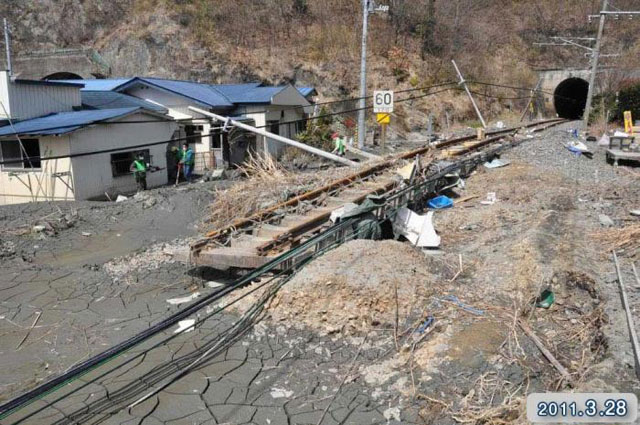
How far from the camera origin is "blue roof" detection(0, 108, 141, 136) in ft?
51.3

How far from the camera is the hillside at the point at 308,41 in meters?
35.1

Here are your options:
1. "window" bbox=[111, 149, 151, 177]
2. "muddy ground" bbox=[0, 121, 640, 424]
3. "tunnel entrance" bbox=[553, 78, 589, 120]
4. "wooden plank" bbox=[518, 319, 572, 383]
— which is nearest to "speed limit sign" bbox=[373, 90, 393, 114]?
"muddy ground" bbox=[0, 121, 640, 424]

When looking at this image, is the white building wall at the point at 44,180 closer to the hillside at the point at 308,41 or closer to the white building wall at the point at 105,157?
the white building wall at the point at 105,157

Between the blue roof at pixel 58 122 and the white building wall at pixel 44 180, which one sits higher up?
the blue roof at pixel 58 122

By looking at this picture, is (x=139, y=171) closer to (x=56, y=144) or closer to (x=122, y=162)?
(x=122, y=162)

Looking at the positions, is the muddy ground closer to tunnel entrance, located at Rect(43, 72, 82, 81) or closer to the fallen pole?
the fallen pole

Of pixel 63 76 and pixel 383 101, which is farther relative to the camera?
pixel 63 76

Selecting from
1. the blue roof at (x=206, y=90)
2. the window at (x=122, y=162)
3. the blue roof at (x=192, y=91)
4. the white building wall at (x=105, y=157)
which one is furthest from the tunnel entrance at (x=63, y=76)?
the window at (x=122, y=162)

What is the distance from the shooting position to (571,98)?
4647 centimetres

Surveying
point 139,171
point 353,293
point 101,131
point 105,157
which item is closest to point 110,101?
point 101,131

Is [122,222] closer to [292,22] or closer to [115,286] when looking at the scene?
[115,286]

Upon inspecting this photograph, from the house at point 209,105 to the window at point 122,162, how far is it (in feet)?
10.2

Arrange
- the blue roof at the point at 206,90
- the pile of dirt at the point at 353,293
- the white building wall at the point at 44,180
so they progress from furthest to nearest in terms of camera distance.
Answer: the blue roof at the point at 206,90 < the white building wall at the point at 44,180 < the pile of dirt at the point at 353,293

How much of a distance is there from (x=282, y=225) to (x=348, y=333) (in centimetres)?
361
